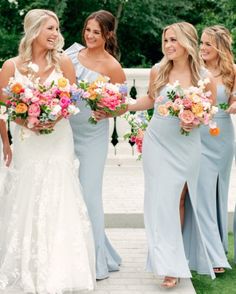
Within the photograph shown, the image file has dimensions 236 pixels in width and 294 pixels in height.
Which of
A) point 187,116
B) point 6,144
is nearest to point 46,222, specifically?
point 6,144

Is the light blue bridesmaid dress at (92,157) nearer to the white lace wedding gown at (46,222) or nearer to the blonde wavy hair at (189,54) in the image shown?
the white lace wedding gown at (46,222)

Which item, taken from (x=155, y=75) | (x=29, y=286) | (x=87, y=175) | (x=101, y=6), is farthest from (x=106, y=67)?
(x=101, y=6)

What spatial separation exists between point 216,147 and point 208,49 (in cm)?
85

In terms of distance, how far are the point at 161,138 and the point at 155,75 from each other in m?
0.53

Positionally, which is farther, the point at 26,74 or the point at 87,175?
A: the point at 87,175

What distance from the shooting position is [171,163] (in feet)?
18.9

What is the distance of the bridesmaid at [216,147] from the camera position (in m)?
6.29

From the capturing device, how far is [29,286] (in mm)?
5363

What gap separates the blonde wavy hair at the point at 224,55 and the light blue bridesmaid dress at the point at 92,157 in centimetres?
112

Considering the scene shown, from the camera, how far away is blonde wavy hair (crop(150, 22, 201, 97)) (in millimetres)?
5691

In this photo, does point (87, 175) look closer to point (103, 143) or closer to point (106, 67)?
A: point (103, 143)

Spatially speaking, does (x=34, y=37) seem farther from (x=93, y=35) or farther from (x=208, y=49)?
(x=208, y=49)

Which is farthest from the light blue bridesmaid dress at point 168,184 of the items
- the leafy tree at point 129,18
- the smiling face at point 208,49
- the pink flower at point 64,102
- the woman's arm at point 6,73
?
the leafy tree at point 129,18

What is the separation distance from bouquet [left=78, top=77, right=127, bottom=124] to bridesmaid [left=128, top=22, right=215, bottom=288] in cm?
41
